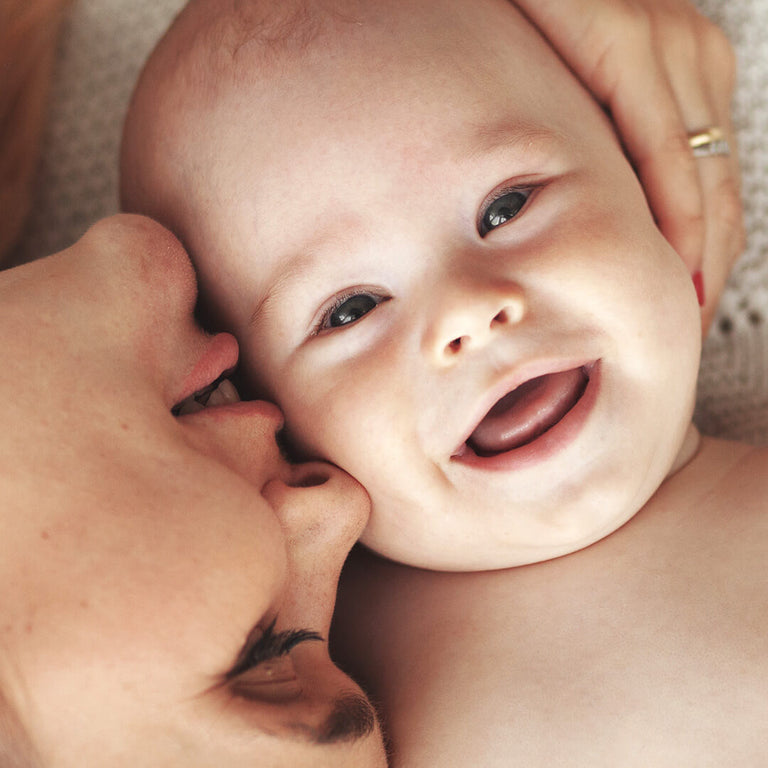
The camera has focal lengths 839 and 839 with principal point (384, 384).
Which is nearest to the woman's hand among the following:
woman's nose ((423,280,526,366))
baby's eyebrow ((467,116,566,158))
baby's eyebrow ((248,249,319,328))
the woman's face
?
baby's eyebrow ((467,116,566,158))

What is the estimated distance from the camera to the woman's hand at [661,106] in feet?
3.58

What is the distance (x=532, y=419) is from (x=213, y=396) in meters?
0.34

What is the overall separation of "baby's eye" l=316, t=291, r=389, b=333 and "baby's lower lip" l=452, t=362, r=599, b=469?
170 millimetres

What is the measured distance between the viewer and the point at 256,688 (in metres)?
0.69

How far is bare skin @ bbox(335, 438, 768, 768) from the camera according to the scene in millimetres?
776

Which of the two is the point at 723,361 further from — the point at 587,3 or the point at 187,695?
the point at 187,695

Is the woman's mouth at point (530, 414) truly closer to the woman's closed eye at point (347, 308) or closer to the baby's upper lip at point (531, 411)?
the baby's upper lip at point (531, 411)

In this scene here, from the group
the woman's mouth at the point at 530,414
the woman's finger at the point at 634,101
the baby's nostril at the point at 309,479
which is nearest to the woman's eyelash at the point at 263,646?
the baby's nostril at the point at 309,479

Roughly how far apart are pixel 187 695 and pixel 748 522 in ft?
1.96

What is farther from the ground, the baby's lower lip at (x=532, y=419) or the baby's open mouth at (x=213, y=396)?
the baby's open mouth at (x=213, y=396)

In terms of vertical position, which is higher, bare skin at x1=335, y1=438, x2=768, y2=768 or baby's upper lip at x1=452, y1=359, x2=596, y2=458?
baby's upper lip at x1=452, y1=359, x2=596, y2=458

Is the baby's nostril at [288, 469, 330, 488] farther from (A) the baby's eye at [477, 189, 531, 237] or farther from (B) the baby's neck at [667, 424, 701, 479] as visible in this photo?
(B) the baby's neck at [667, 424, 701, 479]

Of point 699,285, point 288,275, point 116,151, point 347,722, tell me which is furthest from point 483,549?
point 116,151

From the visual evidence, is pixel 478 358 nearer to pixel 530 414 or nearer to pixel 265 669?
pixel 530 414
